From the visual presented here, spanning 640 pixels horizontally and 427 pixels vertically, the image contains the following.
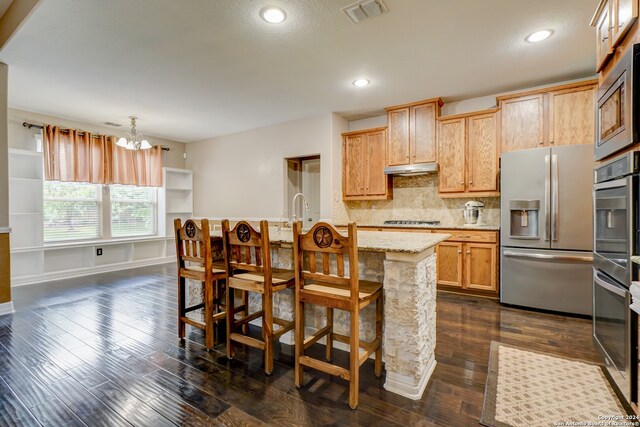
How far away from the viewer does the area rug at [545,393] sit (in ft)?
5.32

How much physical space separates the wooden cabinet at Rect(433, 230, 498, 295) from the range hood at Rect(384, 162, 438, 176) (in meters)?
0.90

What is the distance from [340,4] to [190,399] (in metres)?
2.88

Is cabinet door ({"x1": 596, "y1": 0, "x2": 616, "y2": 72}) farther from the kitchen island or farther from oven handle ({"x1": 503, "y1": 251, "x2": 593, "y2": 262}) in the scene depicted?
oven handle ({"x1": 503, "y1": 251, "x2": 593, "y2": 262})

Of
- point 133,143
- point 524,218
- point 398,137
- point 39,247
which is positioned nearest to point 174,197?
point 133,143

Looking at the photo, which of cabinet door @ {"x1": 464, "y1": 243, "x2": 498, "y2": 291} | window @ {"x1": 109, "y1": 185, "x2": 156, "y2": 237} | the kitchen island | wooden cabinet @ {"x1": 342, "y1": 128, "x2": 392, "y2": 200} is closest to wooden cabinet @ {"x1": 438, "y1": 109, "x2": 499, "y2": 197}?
cabinet door @ {"x1": 464, "y1": 243, "x2": 498, "y2": 291}

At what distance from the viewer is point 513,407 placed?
171cm

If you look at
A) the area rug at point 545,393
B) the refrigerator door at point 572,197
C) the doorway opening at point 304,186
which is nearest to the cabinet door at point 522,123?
the refrigerator door at point 572,197

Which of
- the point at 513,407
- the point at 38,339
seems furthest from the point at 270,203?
the point at 513,407

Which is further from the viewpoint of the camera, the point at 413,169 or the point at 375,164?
the point at 375,164

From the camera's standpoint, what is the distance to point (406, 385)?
186 centimetres

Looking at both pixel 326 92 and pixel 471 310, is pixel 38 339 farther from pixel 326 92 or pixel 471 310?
pixel 471 310

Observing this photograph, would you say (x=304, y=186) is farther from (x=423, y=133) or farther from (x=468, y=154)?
(x=468, y=154)

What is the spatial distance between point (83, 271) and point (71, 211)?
3.48 ft

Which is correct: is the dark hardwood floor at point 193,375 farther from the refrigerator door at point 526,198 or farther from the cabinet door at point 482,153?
the cabinet door at point 482,153
